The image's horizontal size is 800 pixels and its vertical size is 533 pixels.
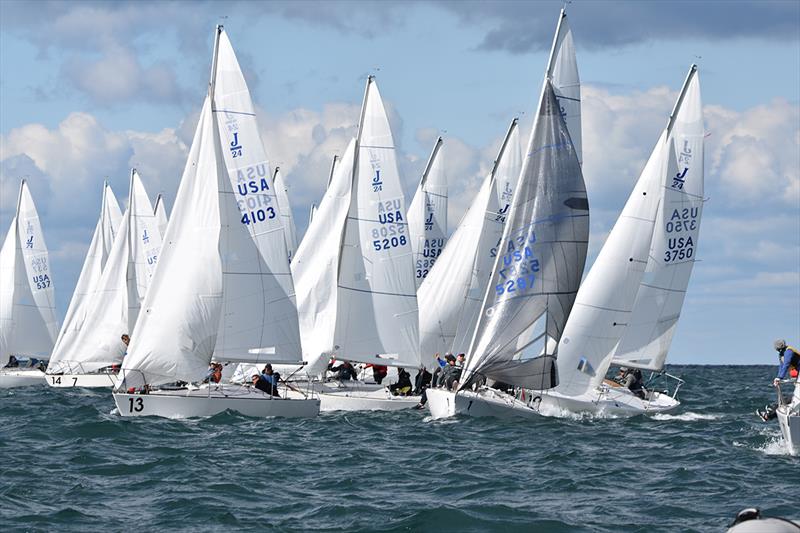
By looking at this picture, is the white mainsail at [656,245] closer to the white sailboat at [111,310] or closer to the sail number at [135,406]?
the sail number at [135,406]

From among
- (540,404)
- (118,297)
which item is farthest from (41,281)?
(540,404)

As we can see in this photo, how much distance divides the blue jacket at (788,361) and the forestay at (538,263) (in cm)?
698

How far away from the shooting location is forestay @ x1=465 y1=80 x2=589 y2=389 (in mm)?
30500

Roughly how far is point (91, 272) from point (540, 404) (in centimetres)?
2795

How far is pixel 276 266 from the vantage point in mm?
32781

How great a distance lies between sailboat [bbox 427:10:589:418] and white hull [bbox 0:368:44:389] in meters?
23.5

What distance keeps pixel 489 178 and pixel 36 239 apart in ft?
71.4

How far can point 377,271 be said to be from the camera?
36844mm

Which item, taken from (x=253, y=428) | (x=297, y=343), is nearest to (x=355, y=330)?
(x=297, y=343)

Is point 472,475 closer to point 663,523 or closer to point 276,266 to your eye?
point 663,523

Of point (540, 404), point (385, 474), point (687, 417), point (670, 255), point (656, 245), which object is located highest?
point (656, 245)

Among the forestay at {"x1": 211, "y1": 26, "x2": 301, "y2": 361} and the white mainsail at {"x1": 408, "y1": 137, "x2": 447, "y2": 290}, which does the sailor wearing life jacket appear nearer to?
the forestay at {"x1": 211, "y1": 26, "x2": 301, "y2": 361}

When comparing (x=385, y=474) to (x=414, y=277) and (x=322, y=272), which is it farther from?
(x=322, y=272)

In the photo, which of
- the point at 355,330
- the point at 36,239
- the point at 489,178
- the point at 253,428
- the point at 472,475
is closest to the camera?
the point at 472,475
